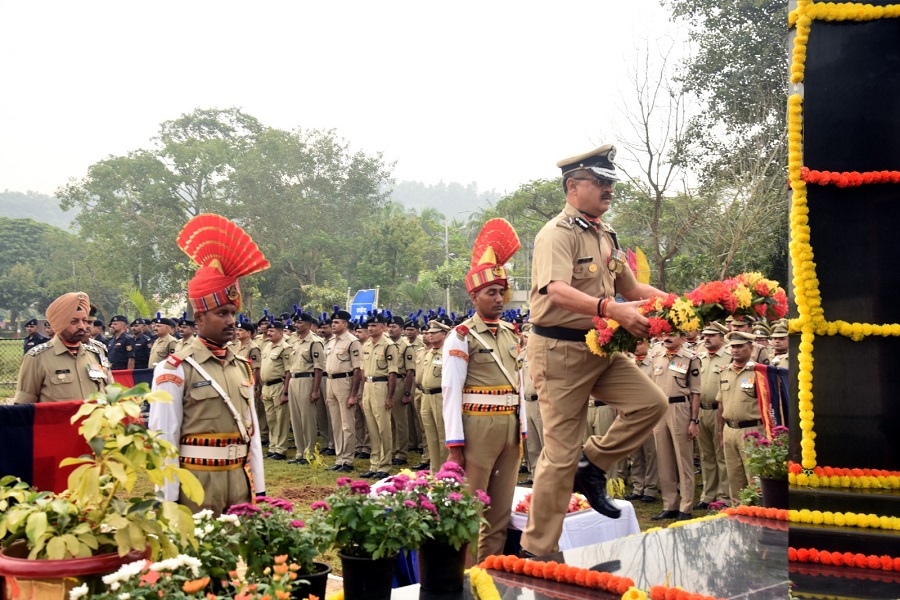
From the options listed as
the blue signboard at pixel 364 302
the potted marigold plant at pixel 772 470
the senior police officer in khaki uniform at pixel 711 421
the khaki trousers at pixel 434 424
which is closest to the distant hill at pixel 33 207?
the blue signboard at pixel 364 302

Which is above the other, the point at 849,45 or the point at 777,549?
the point at 849,45

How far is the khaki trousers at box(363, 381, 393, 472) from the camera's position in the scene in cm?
1300

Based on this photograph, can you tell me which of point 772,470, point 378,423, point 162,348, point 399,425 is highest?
point 162,348

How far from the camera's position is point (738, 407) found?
29.1 ft

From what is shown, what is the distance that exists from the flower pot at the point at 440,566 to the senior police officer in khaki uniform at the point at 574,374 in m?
0.90

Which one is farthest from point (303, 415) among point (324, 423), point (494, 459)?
point (494, 459)

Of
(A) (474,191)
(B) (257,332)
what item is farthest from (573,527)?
(A) (474,191)

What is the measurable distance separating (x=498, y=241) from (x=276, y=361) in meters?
9.86

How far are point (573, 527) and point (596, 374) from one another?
168cm

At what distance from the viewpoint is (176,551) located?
2.97 metres

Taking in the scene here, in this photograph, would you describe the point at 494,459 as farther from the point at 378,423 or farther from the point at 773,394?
the point at 378,423

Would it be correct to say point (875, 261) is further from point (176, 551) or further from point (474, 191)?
point (474, 191)

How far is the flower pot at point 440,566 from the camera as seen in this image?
387 cm

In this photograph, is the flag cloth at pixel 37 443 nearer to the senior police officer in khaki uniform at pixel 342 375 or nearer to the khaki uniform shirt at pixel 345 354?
the senior police officer in khaki uniform at pixel 342 375
